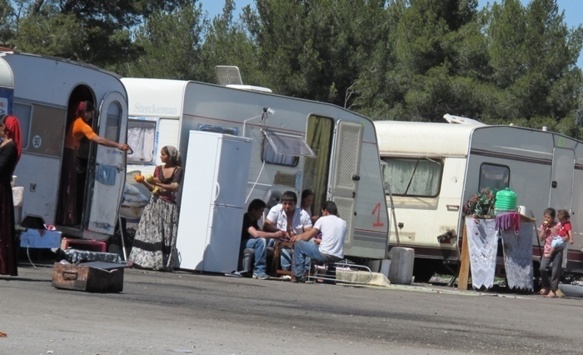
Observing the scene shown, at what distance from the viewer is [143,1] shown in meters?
38.3

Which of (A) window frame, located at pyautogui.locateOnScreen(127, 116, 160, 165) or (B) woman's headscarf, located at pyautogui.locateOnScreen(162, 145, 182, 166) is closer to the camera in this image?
(B) woman's headscarf, located at pyautogui.locateOnScreen(162, 145, 182, 166)

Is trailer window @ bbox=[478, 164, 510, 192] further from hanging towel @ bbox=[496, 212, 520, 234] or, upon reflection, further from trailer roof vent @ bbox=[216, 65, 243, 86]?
trailer roof vent @ bbox=[216, 65, 243, 86]

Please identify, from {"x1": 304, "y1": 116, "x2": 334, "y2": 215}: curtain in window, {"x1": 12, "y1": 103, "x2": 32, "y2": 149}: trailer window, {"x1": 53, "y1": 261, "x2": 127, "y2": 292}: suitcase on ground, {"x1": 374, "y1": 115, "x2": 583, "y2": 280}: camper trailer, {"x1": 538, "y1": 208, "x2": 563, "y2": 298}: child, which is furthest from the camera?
{"x1": 374, "y1": 115, "x2": 583, "y2": 280}: camper trailer

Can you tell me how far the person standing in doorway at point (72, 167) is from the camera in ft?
57.8

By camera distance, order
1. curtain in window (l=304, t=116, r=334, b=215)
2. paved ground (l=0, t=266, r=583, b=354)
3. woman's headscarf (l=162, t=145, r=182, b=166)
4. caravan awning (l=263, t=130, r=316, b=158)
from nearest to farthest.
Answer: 1. paved ground (l=0, t=266, r=583, b=354)
2. woman's headscarf (l=162, t=145, r=182, b=166)
3. caravan awning (l=263, t=130, r=316, b=158)
4. curtain in window (l=304, t=116, r=334, b=215)

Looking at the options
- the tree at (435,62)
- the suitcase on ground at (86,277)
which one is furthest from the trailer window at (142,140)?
the tree at (435,62)

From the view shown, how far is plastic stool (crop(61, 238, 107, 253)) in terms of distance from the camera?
57.5 feet

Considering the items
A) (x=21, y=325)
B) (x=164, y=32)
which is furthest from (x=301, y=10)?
(x=21, y=325)

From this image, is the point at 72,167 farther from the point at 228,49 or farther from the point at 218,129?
the point at 228,49

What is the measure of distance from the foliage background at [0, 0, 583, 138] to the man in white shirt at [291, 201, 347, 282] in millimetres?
20166

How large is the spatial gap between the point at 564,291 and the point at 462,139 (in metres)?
3.41

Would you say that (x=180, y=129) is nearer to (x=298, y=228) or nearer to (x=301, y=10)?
(x=298, y=228)

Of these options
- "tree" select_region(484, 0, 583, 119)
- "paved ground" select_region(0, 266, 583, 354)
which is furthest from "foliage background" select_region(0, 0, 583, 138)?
"paved ground" select_region(0, 266, 583, 354)

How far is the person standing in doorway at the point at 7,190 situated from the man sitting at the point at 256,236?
637cm
